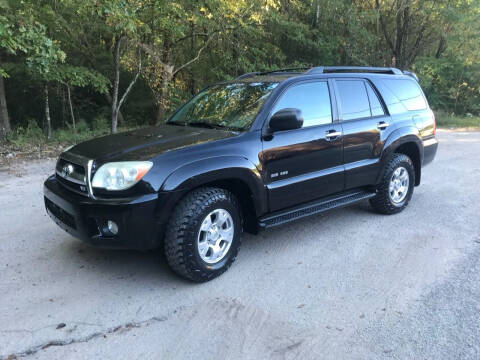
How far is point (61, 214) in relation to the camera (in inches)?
139

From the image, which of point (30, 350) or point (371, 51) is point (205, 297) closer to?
point (30, 350)

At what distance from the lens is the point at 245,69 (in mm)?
15219

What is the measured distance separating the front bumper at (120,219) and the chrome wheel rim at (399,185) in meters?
3.20

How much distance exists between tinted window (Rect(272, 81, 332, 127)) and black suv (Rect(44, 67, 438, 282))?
0.01 metres

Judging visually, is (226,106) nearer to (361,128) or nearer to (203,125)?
(203,125)

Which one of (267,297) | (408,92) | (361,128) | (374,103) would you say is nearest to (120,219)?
(267,297)

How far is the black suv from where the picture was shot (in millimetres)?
3184

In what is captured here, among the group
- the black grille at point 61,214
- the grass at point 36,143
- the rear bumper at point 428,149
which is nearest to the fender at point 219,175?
the black grille at point 61,214

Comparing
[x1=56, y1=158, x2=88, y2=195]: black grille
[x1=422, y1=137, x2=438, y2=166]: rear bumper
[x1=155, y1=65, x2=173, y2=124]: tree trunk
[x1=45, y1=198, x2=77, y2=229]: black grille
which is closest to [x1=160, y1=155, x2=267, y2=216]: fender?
[x1=56, y1=158, x2=88, y2=195]: black grille

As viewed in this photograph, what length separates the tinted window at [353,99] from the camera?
A: 4512 mm

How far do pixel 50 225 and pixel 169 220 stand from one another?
220cm

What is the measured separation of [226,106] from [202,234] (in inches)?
58.9

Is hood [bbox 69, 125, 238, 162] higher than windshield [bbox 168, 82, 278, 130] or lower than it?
lower

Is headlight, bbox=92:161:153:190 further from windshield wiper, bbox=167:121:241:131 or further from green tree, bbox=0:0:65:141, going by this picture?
green tree, bbox=0:0:65:141
